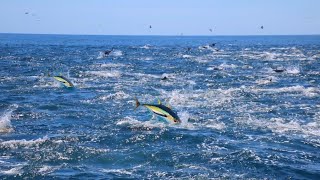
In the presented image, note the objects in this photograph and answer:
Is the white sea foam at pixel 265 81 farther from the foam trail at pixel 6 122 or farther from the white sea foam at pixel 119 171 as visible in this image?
the white sea foam at pixel 119 171

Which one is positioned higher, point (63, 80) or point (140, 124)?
point (63, 80)

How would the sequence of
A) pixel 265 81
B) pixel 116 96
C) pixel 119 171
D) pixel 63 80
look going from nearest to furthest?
pixel 119 171 < pixel 116 96 < pixel 63 80 < pixel 265 81

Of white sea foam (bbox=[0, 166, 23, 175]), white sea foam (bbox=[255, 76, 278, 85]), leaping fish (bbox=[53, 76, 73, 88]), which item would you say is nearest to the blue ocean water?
white sea foam (bbox=[0, 166, 23, 175])

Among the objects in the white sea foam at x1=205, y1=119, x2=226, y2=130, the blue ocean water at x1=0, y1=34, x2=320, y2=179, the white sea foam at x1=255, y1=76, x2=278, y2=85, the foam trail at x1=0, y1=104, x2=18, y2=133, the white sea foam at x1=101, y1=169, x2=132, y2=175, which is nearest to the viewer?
the white sea foam at x1=101, y1=169, x2=132, y2=175

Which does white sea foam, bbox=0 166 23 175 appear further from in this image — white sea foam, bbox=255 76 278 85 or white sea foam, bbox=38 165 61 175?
white sea foam, bbox=255 76 278 85

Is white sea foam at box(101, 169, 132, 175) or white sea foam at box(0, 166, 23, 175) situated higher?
white sea foam at box(0, 166, 23, 175)

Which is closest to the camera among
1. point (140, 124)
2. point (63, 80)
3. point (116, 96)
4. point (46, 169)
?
point (46, 169)

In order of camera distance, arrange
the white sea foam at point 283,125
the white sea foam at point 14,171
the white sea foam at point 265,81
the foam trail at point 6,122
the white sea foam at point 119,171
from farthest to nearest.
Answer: the white sea foam at point 265,81 → the white sea foam at point 283,125 → the foam trail at point 6,122 → the white sea foam at point 119,171 → the white sea foam at point 14,171

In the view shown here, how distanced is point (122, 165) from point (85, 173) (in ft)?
4.74

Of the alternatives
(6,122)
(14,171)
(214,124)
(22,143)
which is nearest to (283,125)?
(214,124)

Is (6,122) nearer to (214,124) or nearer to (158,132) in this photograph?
(158,132)

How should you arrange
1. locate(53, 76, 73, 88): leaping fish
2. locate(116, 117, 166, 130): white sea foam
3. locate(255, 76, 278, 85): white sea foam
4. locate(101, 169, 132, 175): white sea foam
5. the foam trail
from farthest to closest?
locate(255, 76, 278, 85): white sea foam < locate(53, 76, 73, 88): leaping fish < locate(116, 117, 166, 130): white sea foam < the foam trail < locate(101, 169, 132, 175): white sea foam

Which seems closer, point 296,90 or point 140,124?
point 140,124

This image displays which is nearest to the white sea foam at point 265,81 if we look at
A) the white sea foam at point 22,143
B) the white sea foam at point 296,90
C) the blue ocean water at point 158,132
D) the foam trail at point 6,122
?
the blue ocean water at point 158,132
